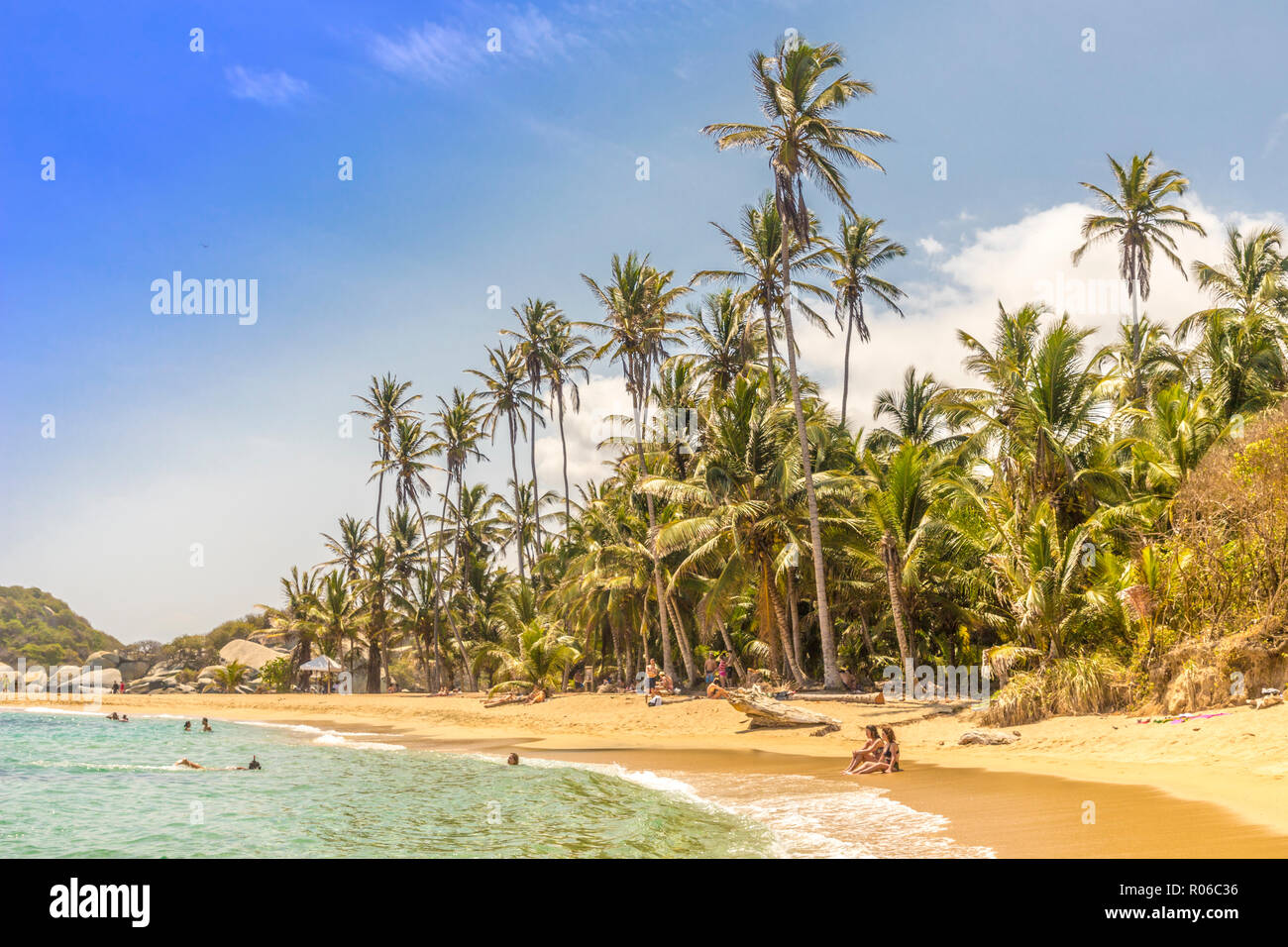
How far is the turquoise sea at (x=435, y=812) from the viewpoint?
1012 cm

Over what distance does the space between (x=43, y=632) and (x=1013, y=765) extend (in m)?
116

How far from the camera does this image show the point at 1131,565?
1736 cm

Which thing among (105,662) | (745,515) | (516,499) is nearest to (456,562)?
(516,499)

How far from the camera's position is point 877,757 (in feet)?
49.2

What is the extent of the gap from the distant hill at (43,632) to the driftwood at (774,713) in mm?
91072

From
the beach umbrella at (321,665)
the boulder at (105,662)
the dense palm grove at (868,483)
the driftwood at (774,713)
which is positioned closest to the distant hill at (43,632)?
the boulder at (105,662)

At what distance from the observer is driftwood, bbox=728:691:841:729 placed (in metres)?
20.5

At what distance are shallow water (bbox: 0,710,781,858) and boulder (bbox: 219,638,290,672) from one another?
42551 mm

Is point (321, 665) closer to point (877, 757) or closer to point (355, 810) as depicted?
point (355, 810)

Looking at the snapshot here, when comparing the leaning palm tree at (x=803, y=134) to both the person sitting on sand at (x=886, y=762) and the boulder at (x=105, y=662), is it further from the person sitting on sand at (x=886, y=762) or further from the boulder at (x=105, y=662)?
the boulder at (x=105, y=662)

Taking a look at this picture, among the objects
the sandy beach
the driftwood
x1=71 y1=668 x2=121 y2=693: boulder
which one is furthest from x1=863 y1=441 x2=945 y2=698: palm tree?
x1=71 y1=668 x2=121 y2=693: boulder

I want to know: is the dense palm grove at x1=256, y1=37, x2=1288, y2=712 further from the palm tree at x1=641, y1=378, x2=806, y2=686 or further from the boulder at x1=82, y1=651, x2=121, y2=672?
the boulder at x1=82, y1=651, x2=121, y2=672
